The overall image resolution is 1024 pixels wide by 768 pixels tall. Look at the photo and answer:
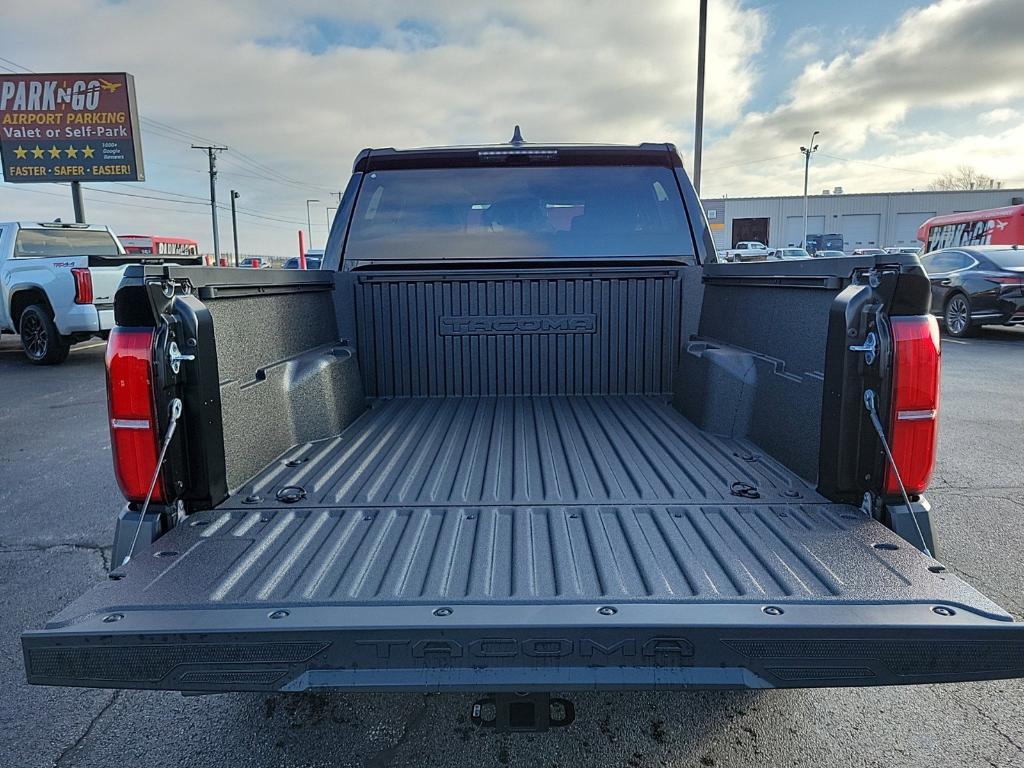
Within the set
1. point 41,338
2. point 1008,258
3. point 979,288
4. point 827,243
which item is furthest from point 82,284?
point 827,243

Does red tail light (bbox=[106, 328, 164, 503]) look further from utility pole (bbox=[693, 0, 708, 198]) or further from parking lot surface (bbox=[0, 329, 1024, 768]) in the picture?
utility pole (bbox=[693, 0, 708, 198])

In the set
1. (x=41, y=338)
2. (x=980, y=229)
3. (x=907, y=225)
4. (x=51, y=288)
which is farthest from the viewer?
(x=907, y=225)

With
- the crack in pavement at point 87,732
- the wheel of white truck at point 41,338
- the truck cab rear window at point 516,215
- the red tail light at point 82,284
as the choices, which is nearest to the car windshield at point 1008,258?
the truck cab rear window at point 516,215

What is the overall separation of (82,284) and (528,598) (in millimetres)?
11269

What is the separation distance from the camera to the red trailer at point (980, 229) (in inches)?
806

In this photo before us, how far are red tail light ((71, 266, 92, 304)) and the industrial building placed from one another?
53.9 meters

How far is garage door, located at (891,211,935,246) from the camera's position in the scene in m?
57.3

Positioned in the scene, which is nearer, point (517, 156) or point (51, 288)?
point (517, 156)

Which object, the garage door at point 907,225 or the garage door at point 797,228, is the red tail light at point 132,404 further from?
the garage door at point 907,225

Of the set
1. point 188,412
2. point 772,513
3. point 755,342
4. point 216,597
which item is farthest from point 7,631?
point 755,342

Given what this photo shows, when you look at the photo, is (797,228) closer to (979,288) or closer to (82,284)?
(979,288)

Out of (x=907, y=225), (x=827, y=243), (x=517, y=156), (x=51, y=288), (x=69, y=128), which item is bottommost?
(x=51, y=288)

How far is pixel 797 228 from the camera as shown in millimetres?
59000

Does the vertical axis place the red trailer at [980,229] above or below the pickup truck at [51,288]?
above
